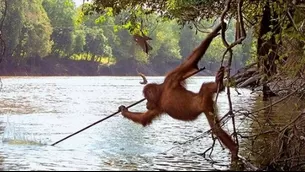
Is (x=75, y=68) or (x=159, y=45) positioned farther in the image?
(x=159, y=45)

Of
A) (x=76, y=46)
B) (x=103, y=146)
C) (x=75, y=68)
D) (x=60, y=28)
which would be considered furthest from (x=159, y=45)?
(x=103, y=146)

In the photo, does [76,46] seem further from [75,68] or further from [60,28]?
[75,68]

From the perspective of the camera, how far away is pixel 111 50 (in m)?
114

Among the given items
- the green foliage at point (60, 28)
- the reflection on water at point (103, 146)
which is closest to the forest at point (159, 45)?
the green foliage at point (60, 28)

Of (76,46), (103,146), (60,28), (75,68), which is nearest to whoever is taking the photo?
(103,146)

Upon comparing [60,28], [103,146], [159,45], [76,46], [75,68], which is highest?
[60,28]

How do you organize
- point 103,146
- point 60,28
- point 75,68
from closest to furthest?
point 103,146, point 75,68, point 60,28

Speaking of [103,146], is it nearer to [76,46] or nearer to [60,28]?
[60,28]

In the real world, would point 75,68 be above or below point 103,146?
below

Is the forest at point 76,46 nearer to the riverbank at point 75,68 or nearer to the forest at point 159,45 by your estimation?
the riverbank at point 75,68

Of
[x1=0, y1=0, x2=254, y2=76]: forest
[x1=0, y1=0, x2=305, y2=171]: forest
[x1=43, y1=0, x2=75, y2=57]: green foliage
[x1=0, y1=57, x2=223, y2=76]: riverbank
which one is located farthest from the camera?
A: [x1=43, y1=0, x2=75, y2=57]: green foliage

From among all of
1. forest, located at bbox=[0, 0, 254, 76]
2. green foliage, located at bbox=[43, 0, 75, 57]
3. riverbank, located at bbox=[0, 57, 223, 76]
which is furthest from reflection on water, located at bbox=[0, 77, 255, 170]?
green foliage, located at bbox=[43, 0, 75, 57]

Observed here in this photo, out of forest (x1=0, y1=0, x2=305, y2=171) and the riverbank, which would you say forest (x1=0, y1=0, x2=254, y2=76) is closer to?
the riverbank

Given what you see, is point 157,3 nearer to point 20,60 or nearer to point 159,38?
point 20,60
